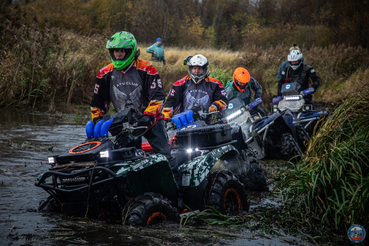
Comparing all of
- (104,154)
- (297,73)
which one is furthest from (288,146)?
(104,154)

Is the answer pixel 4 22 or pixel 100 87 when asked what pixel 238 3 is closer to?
pixel 4 22

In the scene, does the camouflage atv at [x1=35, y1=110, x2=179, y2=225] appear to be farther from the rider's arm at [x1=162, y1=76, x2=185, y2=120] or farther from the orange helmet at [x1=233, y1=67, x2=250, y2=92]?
the orange helmet at [x1=233, y1=67, x2=250, y2=92]

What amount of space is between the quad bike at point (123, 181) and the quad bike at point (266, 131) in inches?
159

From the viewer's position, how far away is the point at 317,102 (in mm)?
19266

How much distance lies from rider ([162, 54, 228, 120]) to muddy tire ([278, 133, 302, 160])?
1.78 metres

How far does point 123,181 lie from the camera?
14.1 feet

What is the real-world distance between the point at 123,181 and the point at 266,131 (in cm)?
532

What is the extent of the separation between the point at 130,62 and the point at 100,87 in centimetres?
50

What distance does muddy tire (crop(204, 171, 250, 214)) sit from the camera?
5094 mm

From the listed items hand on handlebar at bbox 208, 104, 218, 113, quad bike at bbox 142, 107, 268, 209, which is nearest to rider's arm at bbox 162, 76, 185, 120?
hand on handlebar at bbox 208, 104, 218, 113

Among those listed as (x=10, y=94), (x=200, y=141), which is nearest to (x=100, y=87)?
(x=200, y=141)

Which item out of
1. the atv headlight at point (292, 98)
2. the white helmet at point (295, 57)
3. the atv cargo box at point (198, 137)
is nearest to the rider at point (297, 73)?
the white helmet at point (295, 57)

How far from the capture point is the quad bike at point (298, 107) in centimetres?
1013

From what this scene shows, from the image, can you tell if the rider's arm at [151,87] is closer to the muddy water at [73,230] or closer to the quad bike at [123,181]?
the quad bike at [123,181]
